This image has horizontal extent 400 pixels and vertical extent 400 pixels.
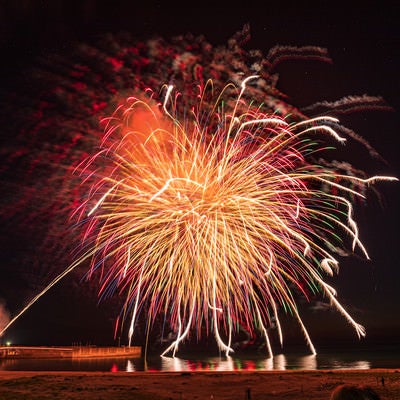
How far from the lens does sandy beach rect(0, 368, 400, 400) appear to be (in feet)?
69.2

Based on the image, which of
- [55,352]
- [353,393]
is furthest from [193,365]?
[353,393]

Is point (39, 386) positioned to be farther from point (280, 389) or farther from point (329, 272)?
point (329, 272)

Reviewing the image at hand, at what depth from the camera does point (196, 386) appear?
25531 millimetres

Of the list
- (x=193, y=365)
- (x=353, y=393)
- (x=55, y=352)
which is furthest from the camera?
(x=55, y=352)

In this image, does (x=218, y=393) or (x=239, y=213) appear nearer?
(x=218, y=393)

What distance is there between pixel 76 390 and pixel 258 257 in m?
11.5

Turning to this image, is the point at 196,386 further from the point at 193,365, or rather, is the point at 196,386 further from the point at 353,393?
the point at 193,365

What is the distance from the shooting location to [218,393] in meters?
22.9

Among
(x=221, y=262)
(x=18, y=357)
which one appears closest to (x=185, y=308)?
(x=221, y=262)

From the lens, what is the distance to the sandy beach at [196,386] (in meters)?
21.1

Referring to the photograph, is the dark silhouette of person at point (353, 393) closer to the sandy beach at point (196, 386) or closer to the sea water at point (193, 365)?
the sandy beach at point (196, 386)

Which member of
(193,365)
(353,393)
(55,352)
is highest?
(55,352)

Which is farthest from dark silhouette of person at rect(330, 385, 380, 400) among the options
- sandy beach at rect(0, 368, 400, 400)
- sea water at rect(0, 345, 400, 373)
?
sea water at rect(0, 345, 400, 373)

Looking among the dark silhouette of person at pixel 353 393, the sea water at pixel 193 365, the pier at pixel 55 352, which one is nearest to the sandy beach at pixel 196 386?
the dark silhouette of person at pixel 353 393
